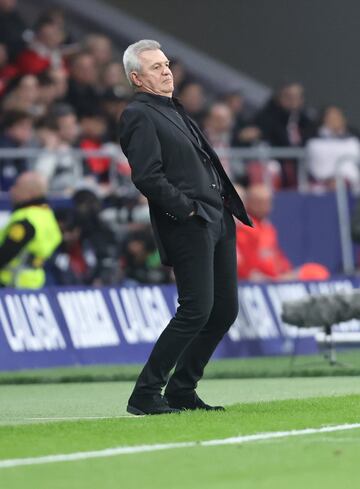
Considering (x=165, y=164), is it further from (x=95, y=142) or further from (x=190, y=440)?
(x=95, y=142)

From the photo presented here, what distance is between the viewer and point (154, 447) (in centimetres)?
765

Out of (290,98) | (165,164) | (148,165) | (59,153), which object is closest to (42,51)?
(59,153)

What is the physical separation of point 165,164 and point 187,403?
1.42 m

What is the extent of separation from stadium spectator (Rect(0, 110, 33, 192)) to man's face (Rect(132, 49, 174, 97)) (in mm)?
8201

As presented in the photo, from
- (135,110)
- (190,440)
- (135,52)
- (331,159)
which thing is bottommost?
(331,159)

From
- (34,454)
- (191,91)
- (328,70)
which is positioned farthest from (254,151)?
(34,454)

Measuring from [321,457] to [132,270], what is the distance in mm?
10304

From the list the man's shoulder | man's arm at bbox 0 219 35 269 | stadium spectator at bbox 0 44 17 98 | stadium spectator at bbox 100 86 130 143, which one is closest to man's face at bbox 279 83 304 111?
stadium spectator at bbox 100 86 130 143

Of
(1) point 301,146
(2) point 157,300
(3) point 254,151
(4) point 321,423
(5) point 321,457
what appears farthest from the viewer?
(1) point 301,146

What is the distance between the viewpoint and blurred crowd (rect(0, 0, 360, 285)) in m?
17.3

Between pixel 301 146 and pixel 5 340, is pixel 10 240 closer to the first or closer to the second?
pixel 5 340

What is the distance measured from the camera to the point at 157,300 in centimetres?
1658

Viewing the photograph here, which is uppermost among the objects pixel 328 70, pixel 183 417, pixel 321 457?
pixel 321 457

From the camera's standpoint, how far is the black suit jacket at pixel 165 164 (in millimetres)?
9141
